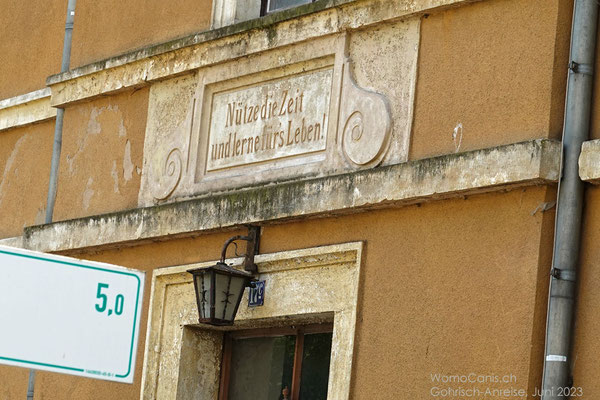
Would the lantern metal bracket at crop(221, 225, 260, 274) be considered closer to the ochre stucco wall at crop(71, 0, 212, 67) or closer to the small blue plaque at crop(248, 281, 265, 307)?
the small blue plaque at crop(248, 281, 265, 307)

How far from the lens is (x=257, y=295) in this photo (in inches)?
350

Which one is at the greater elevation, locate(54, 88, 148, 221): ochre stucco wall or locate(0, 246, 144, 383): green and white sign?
locate(54, 88, 148, 221): ochre stucco wall

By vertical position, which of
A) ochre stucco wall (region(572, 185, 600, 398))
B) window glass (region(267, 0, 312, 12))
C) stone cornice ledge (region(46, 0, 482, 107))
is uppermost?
window glass (region(267, 0, 312, 12))

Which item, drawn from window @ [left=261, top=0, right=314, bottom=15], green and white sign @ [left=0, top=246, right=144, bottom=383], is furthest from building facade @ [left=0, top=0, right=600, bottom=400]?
green and white sign @ [left=0, top=246, right=144, bottom=383]

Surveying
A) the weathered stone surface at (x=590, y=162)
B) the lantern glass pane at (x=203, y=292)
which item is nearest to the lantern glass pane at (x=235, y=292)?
the lantern glass pane at (x=203, y=292)

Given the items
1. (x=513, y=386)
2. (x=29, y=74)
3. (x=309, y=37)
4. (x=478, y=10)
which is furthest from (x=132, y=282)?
(x=29, y=74)

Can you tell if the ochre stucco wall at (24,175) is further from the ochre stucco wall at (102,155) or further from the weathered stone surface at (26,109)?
the ochre stucco wall at (102,155)

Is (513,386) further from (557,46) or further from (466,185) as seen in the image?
(557,46)

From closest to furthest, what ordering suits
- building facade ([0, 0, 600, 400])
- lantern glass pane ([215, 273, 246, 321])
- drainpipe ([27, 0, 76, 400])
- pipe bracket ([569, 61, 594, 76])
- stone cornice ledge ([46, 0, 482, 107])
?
pipe bracket ([569, 61, 594, 76]) → building facade ([0, 0, 600, 400]) → stone cornice ledge ([46, 0, 482, 107]) → lantern glass pane ([215, 273, 246, 321]) → drainpipe ([27, 0, 76, 400])

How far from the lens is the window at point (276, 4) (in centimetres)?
945

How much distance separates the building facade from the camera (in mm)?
7309

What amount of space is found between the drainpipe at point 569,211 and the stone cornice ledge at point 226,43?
88 cm

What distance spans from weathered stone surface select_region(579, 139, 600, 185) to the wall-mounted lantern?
2370 mm

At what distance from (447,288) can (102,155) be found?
3.61 metres
